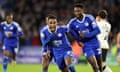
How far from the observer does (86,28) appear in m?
13.7

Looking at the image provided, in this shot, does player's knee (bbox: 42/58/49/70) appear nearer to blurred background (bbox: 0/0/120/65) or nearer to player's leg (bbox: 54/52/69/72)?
player's leg (bbox: 54/52/69/72)

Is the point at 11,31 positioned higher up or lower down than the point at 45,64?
higher up

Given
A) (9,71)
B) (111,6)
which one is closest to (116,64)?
(111,6)

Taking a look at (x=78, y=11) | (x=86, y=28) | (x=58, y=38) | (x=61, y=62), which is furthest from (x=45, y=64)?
(x=78, y=11)

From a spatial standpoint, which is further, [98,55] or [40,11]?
[40,11]

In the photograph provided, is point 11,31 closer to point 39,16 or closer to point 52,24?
point 52,24

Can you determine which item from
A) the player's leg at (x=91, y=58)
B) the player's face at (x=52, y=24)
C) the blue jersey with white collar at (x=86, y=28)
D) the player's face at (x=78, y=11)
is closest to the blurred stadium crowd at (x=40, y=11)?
the blue jersey with white collar at (x=86, y=28)

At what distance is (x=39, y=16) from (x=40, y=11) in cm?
45

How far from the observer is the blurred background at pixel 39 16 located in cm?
2581

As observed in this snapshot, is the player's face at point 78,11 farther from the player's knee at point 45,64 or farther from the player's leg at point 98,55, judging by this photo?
the player's knee at point 45,64

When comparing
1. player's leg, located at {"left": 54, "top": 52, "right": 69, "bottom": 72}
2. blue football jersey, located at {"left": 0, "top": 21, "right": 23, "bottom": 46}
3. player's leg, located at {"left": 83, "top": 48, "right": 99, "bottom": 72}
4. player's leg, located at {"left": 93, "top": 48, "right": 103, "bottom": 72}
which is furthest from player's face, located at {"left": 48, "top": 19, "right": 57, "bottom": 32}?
blue football jersey, located at {"left": 0, "top": 21, "right": 23, "bottom": 46}

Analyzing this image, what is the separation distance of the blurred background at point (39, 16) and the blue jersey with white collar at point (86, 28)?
441 inches

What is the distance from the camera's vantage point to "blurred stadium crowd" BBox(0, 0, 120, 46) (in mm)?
26797

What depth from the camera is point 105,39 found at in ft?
52.5
